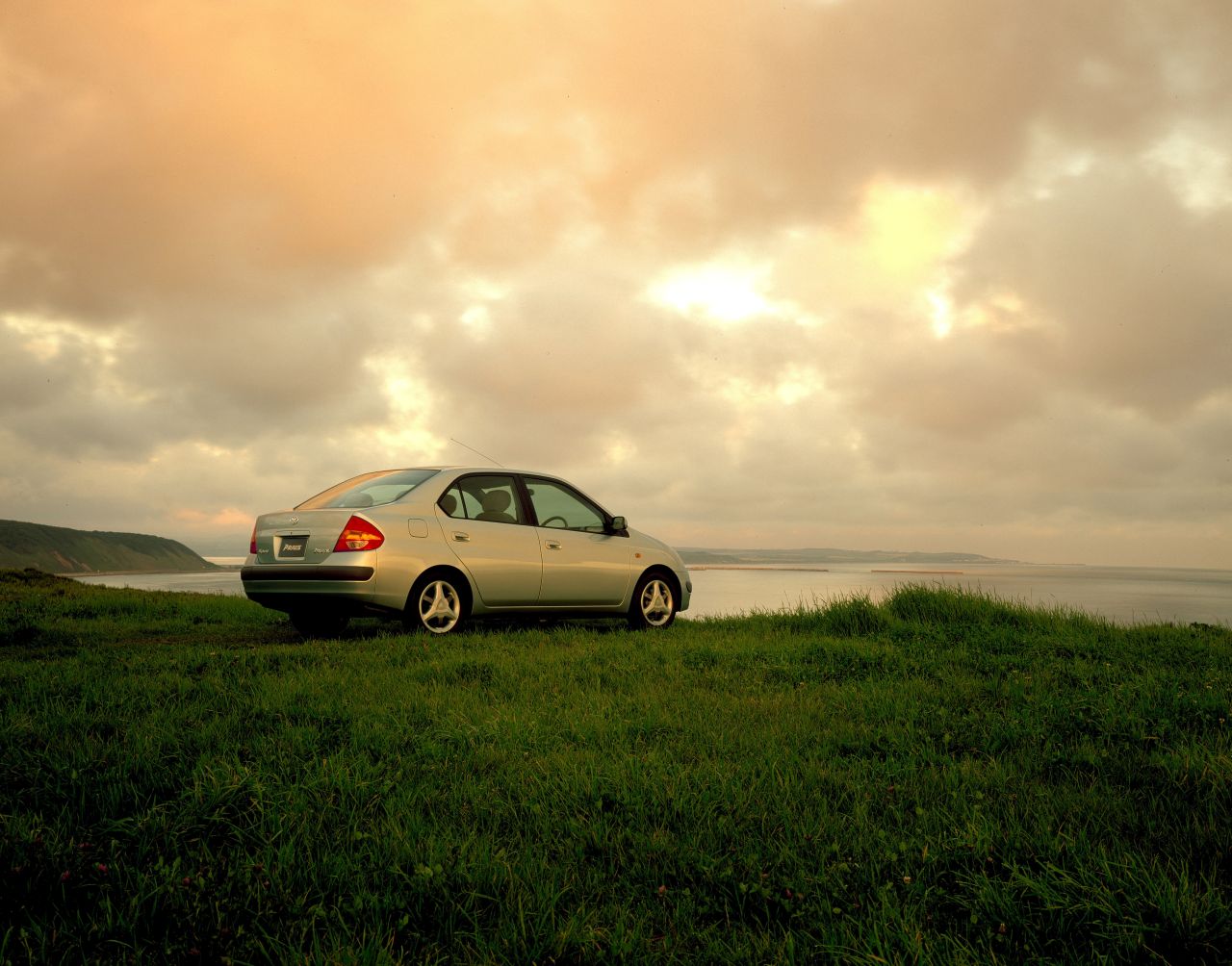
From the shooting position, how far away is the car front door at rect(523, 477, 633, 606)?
9.15 meters

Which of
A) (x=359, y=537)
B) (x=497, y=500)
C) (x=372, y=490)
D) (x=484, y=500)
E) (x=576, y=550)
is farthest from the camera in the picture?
(x=576, y=550)

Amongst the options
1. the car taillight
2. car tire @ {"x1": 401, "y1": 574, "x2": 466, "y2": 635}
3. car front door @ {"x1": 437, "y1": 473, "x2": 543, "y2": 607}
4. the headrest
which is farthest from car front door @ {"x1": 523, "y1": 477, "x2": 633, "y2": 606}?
the car taillight

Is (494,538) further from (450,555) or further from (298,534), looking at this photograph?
(298,534)

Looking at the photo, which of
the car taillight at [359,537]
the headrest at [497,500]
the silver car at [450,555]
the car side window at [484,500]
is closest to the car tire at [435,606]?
the silver car at [450,555]

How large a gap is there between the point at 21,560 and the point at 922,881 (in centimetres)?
18357

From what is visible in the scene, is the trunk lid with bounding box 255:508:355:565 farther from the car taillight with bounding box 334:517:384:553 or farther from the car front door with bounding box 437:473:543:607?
the car front door with bounding box 437:473:543:607

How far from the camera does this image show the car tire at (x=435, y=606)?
8047 millimetres

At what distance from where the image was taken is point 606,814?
10.3 ft

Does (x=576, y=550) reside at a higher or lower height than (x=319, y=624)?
higher

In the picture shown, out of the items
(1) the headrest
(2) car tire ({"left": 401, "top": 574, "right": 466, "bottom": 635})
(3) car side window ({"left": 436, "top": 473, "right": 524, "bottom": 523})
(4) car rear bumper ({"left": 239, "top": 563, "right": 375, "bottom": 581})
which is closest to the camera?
(4) car rear bumper ({"left": 239, "top": 563, "right": 375, "bottom": 581})

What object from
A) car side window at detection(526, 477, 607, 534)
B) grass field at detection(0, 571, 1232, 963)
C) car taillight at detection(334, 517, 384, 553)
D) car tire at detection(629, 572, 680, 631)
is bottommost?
grass field at detection(0, 571, 1232, 963)

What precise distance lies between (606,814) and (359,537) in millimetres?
5295

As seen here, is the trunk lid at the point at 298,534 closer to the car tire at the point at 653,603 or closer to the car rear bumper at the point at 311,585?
the car rear bumper at the point at 311,585

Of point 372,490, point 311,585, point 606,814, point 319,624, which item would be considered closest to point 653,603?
point 372,490
